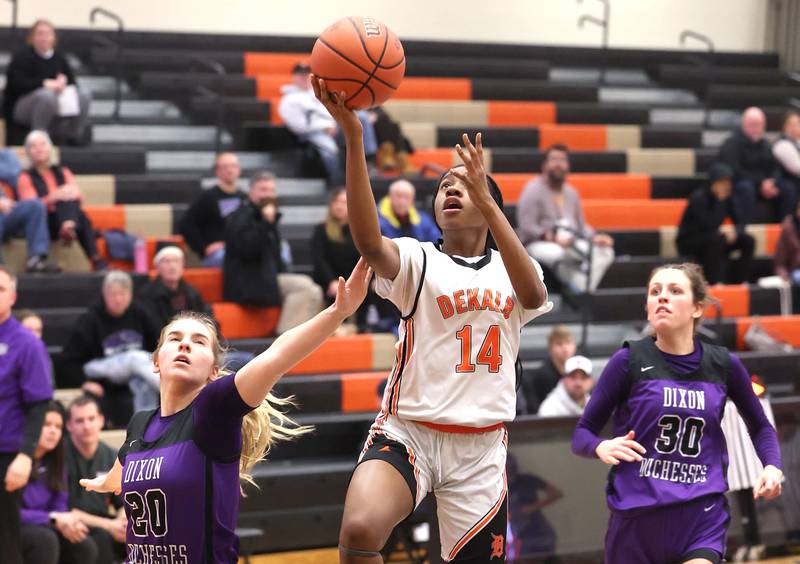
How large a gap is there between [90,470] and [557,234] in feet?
15.7

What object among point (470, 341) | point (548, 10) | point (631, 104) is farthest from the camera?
point (548, 10)

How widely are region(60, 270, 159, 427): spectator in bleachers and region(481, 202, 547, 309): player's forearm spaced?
14.4 ft

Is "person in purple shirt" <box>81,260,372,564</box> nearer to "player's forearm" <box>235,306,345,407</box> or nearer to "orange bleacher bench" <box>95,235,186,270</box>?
"player's forearm" <box>235,306,345,407</box>

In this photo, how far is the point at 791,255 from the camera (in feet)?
38.5

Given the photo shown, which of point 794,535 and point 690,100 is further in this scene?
point 690,100

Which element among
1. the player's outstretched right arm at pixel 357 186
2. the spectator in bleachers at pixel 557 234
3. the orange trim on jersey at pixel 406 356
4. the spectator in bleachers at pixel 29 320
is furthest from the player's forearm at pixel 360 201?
the spectator in bleachers at pixel 557 234

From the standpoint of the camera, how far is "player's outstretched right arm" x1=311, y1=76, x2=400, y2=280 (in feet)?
13.4

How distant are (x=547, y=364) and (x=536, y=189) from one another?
2.33m

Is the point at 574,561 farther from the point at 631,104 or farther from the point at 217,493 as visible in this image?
the point at 631,104

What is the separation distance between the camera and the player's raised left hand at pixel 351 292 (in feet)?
12.6

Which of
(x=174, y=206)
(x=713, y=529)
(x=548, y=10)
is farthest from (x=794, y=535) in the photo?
(x=548, y=10)

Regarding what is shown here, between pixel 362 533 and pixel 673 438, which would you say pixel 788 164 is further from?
pixel 362 533

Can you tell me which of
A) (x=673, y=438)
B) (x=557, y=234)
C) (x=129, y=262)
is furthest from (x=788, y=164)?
(x=673, y=438)

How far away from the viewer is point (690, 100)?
1537cm
